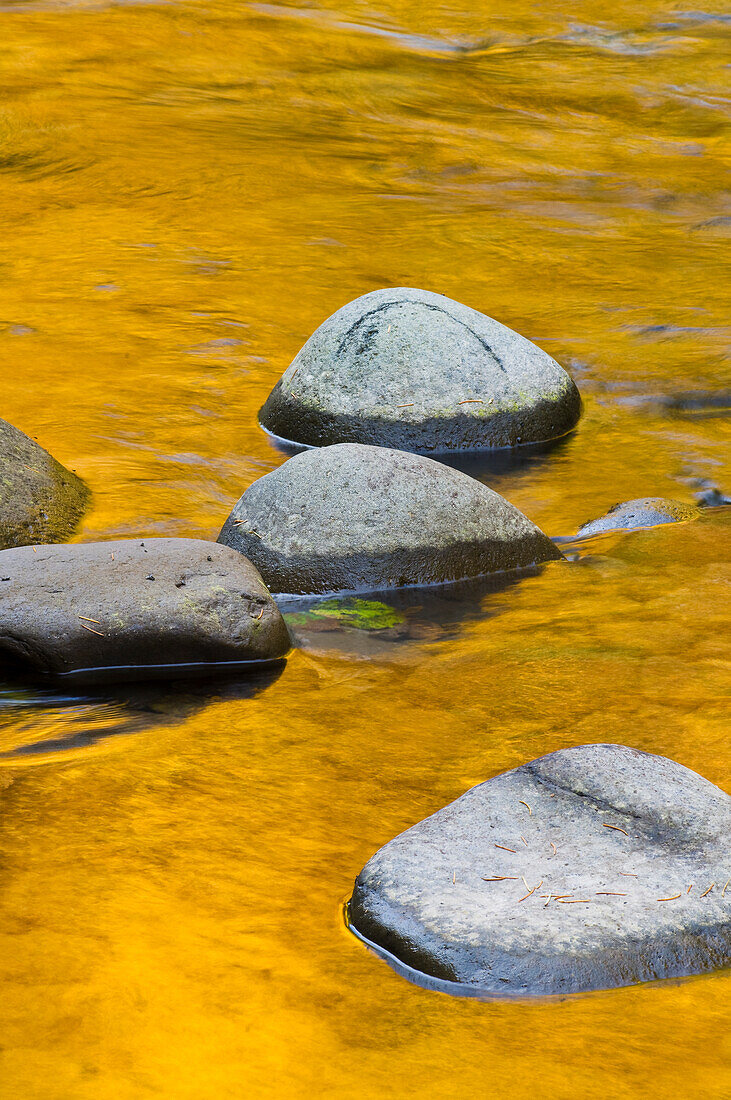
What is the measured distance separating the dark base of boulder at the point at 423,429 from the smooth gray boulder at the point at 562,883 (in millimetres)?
3047

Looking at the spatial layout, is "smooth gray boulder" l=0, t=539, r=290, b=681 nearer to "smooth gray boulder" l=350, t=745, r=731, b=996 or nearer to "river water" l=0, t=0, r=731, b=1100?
"river water" l=0, t=0, r=731, b=1100

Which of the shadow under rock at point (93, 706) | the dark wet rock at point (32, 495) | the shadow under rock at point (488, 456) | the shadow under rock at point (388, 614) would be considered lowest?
the shadow under rock at point (93, 706)

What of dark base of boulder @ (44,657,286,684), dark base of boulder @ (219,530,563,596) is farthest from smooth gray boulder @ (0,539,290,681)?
dark base of boulder @ (219,530,563,596)

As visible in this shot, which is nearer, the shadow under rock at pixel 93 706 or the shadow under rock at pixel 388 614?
the shadow under rock at pixel 93 706

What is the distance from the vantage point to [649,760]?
272 centimetres

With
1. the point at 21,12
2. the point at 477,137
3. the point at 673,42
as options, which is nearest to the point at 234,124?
the point at 477,137

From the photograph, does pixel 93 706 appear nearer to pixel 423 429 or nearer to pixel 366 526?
pixel 366 526

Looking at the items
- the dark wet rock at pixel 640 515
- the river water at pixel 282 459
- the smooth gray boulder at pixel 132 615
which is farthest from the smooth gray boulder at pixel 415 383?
the smooth gray boulder at pixel 132 615

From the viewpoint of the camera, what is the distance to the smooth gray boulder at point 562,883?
2.21 meters

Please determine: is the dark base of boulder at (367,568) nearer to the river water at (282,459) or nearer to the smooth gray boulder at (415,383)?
the river water at (282,459)

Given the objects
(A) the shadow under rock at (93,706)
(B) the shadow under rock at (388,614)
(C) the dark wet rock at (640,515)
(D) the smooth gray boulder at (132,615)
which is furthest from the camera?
(C) the dark wet rock at (640,515)

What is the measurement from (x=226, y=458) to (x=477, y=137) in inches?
288

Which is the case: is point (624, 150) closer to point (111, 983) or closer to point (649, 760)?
point (649, 760)

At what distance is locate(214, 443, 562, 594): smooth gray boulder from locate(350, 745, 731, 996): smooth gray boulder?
156 cm
